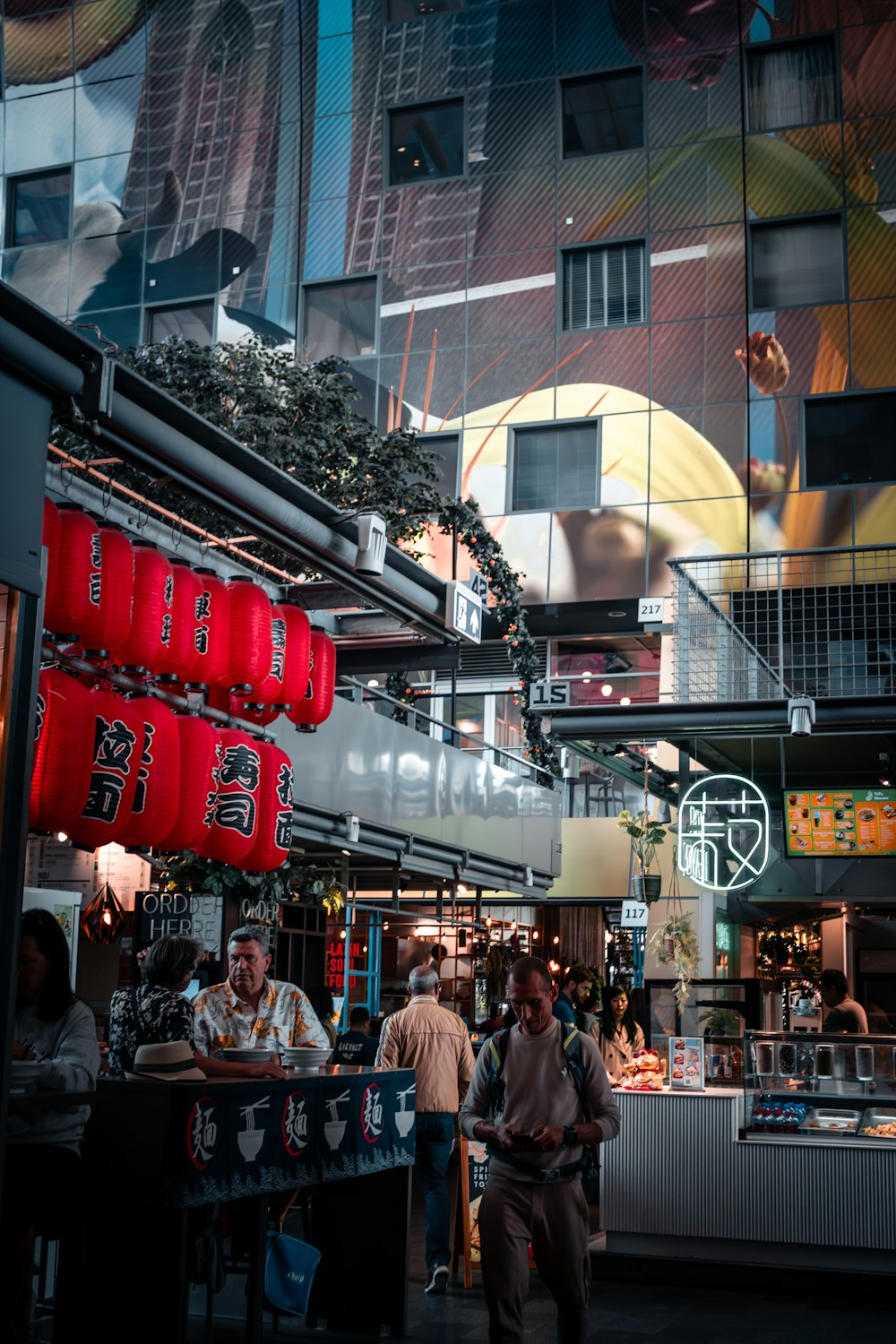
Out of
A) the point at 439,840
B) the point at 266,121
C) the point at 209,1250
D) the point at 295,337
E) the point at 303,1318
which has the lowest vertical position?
the point at 303,1318

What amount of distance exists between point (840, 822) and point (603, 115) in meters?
12.7

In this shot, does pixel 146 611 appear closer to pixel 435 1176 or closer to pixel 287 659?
pixel 287 659

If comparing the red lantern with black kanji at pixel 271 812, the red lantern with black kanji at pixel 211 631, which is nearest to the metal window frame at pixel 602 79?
the red lantern with black kanji at pixel 271 812

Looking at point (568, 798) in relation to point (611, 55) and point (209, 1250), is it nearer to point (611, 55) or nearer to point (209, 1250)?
point (611, 55)

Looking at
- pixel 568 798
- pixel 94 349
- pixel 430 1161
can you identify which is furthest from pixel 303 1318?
pixel 568 798

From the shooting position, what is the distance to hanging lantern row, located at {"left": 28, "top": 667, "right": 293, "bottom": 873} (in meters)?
6.64

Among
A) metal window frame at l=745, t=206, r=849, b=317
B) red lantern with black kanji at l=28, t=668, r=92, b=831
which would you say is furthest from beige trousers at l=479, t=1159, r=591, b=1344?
metal window frame at l=745, t=206, r=849, b=317

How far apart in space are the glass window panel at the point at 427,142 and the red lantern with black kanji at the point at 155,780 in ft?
52.4

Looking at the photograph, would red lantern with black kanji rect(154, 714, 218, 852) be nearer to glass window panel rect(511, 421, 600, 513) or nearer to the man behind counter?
the man behind counter

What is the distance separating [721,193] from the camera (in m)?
20.0

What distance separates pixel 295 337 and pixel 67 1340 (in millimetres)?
17927

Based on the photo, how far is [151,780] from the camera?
7.41 meters

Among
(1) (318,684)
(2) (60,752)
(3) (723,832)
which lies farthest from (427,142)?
(2) (60,752)

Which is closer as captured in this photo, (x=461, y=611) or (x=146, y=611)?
(x=146, y=611)
